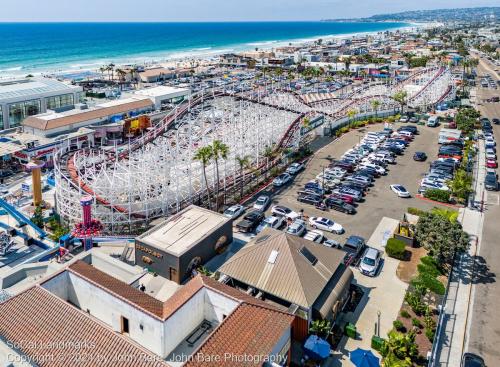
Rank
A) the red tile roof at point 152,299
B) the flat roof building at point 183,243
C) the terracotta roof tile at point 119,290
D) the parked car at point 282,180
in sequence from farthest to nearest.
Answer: the parked car at point 282,180, the flat roof building at point 183,243, the terracotta roof tile at point 119,290, the red tile roof at point 152,299

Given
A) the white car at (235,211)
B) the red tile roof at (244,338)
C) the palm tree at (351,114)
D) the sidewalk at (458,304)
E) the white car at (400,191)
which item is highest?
the palm tree at (351,114)

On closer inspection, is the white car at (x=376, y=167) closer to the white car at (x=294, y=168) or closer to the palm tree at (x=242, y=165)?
the white car at (x=294, y=168)

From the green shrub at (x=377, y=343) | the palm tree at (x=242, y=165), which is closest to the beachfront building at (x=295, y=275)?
the green shrub at (x=377, y=343)

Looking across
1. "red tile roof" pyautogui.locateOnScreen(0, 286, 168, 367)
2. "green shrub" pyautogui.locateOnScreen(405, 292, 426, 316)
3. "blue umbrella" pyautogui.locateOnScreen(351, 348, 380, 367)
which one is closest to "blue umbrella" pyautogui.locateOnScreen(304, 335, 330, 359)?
"blue umbrella" pyautogui.locateOnScreen(351, 348, 380, 367)

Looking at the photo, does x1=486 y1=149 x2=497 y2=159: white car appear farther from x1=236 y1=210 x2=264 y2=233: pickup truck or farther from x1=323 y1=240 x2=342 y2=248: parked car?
x1=236 y1=210 x2=264 y2=233: pickup truck

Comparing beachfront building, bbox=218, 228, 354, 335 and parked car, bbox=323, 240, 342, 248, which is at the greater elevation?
beachfront building, bbox=218, 228, 354, 335

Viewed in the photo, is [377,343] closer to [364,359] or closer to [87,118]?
[364,359]
